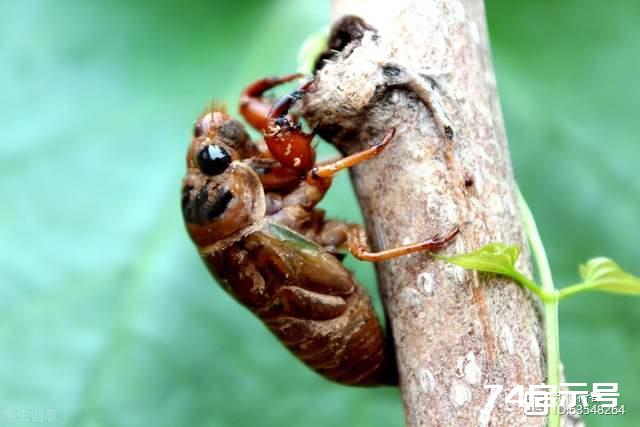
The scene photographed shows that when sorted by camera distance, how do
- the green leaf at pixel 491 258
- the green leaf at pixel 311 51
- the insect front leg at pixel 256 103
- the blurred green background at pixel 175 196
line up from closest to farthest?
the green leaf at pixel 491 258 < the green leaf at pixel 311 51 < the insect front leg at pixel 256 103 < the blurred green background at pixel 175 196

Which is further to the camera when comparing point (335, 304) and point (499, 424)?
point (335, 304)

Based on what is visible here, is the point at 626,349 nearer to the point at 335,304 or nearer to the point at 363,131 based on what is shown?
the point at 335,304

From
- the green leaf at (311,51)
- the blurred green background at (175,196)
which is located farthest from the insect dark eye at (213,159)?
the blurred green background at (175,196)

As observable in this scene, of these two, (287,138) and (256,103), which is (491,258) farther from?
(256,103)

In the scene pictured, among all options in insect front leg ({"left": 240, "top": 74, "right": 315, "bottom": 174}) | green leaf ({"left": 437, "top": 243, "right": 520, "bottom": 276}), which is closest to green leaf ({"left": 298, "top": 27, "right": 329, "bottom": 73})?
insect front leg ({"left": 240, "top": 74, "right": 315, "bottom": 174})

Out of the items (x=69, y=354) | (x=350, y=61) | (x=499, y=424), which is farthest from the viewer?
(x=69, y=354)

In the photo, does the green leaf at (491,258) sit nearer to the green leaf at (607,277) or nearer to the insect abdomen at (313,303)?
the green leaf at (607,277)

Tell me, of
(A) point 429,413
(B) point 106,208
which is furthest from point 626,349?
(B) point 106,208

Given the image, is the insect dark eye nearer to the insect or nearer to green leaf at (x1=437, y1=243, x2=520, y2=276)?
the insect
